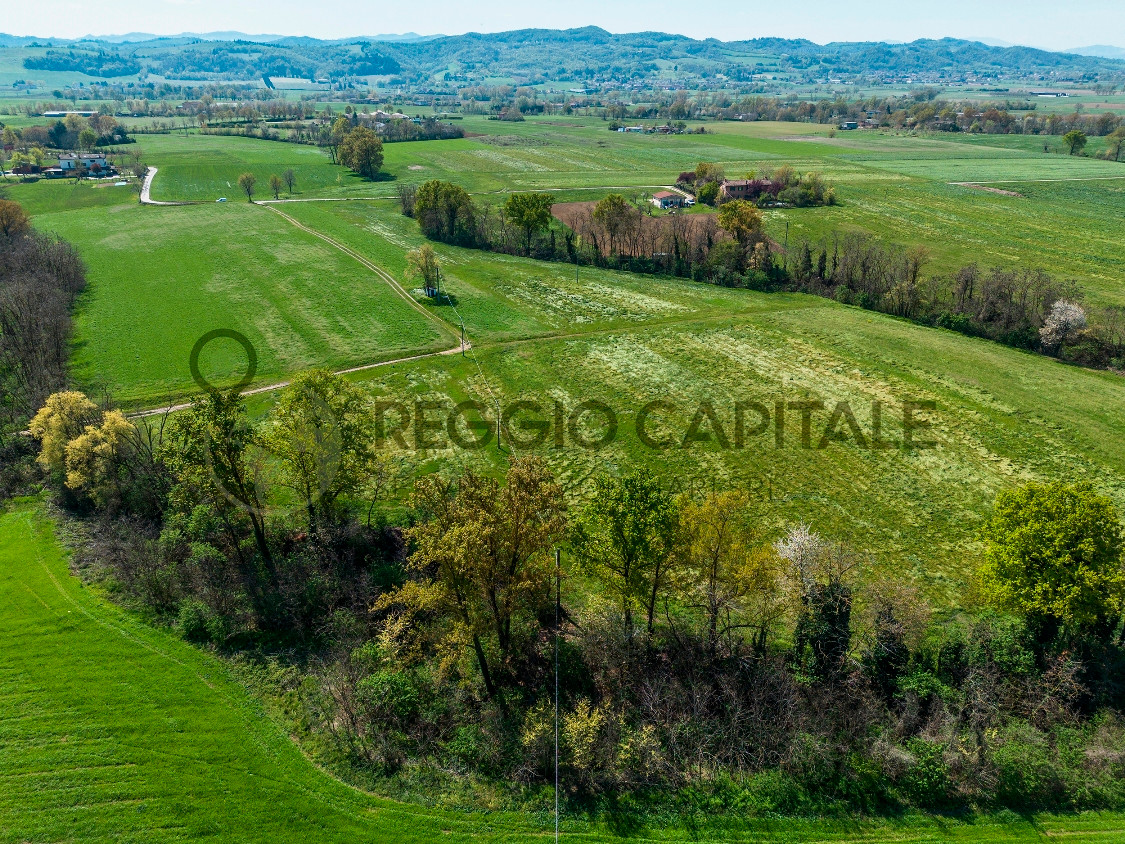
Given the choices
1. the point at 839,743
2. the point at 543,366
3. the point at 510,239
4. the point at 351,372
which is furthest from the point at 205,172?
the point at 839,743

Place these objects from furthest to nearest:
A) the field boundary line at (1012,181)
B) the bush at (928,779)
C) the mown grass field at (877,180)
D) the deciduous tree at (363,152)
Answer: the deciduous tree at (363,152) < the field boundary line at (1012,181) < the mown grass field at (877,180) < the bush at (928,779)

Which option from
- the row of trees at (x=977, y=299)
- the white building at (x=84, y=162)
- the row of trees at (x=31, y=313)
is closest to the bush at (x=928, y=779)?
the row of trees at (x=977, y=299)

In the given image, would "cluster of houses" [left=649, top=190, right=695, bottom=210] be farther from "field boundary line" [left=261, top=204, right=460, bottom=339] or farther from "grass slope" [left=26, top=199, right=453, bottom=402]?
"grass slope" [left=26, top=199, right=453, bottom=402]

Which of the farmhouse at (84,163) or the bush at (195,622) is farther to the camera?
the farmhouse at (84,163)

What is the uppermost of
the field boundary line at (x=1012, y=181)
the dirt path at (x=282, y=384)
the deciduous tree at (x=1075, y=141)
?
the deciduous tree at (x=1075, y=141)

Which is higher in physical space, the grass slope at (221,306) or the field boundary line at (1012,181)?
the field boundary line at (1012,181)

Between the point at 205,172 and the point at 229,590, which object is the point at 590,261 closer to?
the point at 229,590

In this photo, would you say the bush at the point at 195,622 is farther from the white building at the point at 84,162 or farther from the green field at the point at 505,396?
the white building at the point at 84,162

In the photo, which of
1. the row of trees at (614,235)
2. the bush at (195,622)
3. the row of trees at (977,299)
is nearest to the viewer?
the bush at (195,622)
